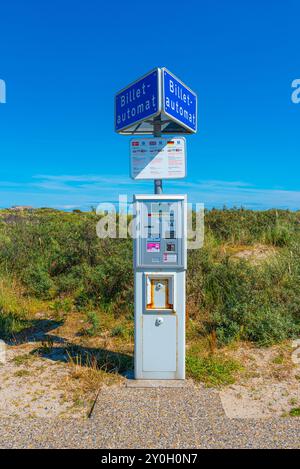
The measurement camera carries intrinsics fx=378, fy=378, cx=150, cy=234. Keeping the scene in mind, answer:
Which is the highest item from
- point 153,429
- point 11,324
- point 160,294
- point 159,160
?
point 159,160

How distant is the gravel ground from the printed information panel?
7.73 ft

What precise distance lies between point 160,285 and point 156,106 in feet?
6.33

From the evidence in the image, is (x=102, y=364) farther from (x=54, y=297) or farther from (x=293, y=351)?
(x=54, y=297)

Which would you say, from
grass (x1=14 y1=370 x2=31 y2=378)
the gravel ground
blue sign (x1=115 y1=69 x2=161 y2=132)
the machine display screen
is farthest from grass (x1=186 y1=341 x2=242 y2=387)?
blue sign (x1=115 y1=69 x2=161 y2=132)

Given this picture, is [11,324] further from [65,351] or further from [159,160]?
[159,160]

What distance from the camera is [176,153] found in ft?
13.7

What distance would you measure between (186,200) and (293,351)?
8.47 ft

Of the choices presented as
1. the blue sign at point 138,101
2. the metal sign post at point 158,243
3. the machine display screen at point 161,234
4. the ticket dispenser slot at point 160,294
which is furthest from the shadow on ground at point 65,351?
the blue sign at point 138,101

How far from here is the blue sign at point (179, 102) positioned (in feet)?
13.1

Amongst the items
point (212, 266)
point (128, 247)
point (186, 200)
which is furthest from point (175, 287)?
point (128, 247)

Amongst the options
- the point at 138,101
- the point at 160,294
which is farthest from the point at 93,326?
the point at 138,101

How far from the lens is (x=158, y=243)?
4.14 m

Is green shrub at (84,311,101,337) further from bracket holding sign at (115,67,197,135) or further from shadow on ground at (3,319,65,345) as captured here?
bracket holding sign at (115,67,197,135)

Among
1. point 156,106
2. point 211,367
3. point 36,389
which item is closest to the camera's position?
point 156,106
